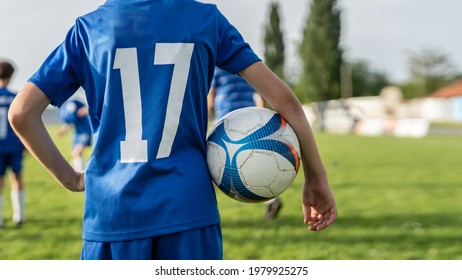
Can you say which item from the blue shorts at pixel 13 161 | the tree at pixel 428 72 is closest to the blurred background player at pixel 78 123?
the blue shorts at pixel 13 161

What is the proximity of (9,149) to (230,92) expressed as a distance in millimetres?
2821

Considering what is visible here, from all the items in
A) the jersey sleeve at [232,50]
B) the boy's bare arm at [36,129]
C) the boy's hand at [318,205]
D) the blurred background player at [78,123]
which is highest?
the jersey sleeve at [232,50]

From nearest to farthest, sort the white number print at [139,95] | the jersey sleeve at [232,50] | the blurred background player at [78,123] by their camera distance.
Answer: the white number print at [139,95]
the jersey sleeve at [232,50]
the blurred background player at [78,123]

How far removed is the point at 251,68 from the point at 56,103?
767 mm

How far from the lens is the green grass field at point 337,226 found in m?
4.60

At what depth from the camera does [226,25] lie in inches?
78.9

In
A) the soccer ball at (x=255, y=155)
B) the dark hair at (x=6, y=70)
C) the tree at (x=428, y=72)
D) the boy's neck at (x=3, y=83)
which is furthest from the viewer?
the tree at (x=428, y=72)

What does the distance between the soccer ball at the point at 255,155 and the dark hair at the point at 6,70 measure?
15.4 feet

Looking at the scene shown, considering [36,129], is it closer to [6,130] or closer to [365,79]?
[6,130]

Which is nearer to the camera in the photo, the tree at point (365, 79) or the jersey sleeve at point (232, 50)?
the jersey sleeve at point (232, 50)

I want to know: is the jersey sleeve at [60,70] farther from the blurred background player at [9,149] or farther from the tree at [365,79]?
the tree at [365,79]

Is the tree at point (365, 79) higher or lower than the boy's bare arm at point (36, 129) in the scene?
lower

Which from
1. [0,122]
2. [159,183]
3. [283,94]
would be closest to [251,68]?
[283,94]

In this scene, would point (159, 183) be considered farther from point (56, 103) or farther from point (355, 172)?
point (355, 172)
